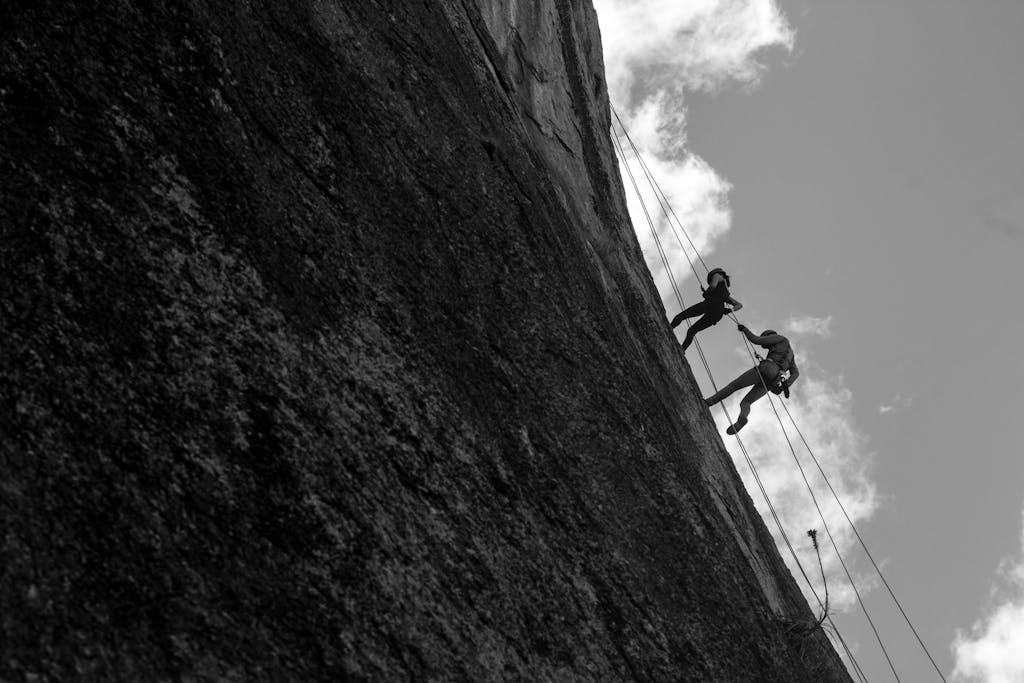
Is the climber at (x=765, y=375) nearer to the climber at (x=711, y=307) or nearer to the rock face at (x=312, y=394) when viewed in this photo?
the climber at (x=711, y=307)

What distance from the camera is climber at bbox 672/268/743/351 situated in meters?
14.2

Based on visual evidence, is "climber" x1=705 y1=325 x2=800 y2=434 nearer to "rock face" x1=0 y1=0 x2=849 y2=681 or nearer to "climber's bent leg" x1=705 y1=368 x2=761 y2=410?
"climber's bent leg" x1=705 y1=368 x2=761 y2=410

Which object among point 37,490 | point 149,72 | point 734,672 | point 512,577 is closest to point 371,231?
point 149,72

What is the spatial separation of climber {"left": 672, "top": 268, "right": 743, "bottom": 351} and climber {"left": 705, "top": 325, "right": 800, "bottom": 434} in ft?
1.52

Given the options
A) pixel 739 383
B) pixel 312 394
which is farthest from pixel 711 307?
pixel 312 394

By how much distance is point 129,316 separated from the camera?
4.09m

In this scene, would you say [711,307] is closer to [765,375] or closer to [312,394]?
[765,375]

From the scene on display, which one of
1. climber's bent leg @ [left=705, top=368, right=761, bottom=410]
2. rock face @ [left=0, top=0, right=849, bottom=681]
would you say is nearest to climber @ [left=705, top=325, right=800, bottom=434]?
climber's bent leg @ [left=705, top=368, right=761, bottom=410]

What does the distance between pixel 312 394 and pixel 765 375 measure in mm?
10600

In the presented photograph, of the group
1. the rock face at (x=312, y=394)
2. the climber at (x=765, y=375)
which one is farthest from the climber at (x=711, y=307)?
the rock face at (x=312, y=394)

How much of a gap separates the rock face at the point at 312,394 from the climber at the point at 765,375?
718cm

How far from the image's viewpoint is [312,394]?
14.8 feet

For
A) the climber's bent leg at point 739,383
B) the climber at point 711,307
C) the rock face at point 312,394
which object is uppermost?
the climber at point 711,307

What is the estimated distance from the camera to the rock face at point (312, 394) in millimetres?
3682
